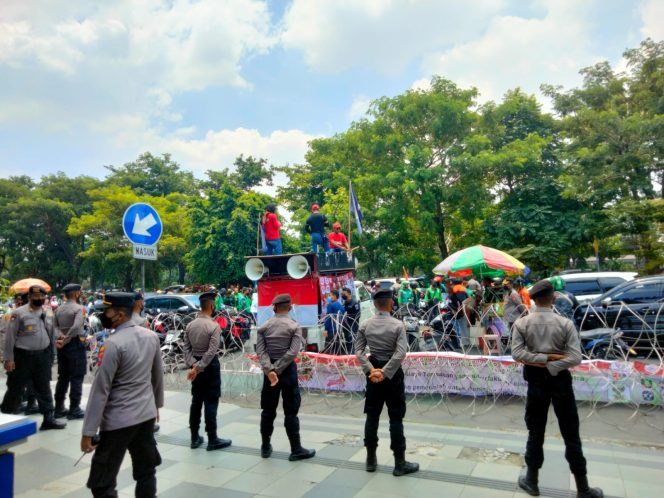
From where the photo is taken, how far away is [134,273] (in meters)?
32.0

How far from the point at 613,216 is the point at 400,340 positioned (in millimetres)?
16804

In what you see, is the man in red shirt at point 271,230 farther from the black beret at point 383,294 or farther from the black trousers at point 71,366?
the black beret at point 383,294

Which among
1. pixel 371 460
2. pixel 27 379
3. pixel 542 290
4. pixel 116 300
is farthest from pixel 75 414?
pixel 542 290

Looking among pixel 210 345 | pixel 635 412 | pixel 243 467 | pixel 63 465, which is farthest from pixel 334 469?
pixel 635 412

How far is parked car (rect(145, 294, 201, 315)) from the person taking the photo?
14.4m

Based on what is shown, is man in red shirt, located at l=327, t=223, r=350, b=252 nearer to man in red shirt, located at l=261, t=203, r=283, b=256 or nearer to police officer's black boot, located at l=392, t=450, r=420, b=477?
man in red shirt, located at l=261, t=203, r=283, b=256

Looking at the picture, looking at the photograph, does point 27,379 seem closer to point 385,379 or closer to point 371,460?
point 371,460

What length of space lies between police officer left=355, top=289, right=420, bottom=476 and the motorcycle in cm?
347

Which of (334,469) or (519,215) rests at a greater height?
(519,215)

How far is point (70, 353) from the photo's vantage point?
6195 mm

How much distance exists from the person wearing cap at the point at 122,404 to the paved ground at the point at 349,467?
95 cm

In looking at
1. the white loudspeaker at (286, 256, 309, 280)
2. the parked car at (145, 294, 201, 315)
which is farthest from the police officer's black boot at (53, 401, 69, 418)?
the parked car at (145, 294, 201, 315)

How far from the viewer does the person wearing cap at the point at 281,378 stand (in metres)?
4.71

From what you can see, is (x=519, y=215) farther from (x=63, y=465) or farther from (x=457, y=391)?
(x=63, y=465)
